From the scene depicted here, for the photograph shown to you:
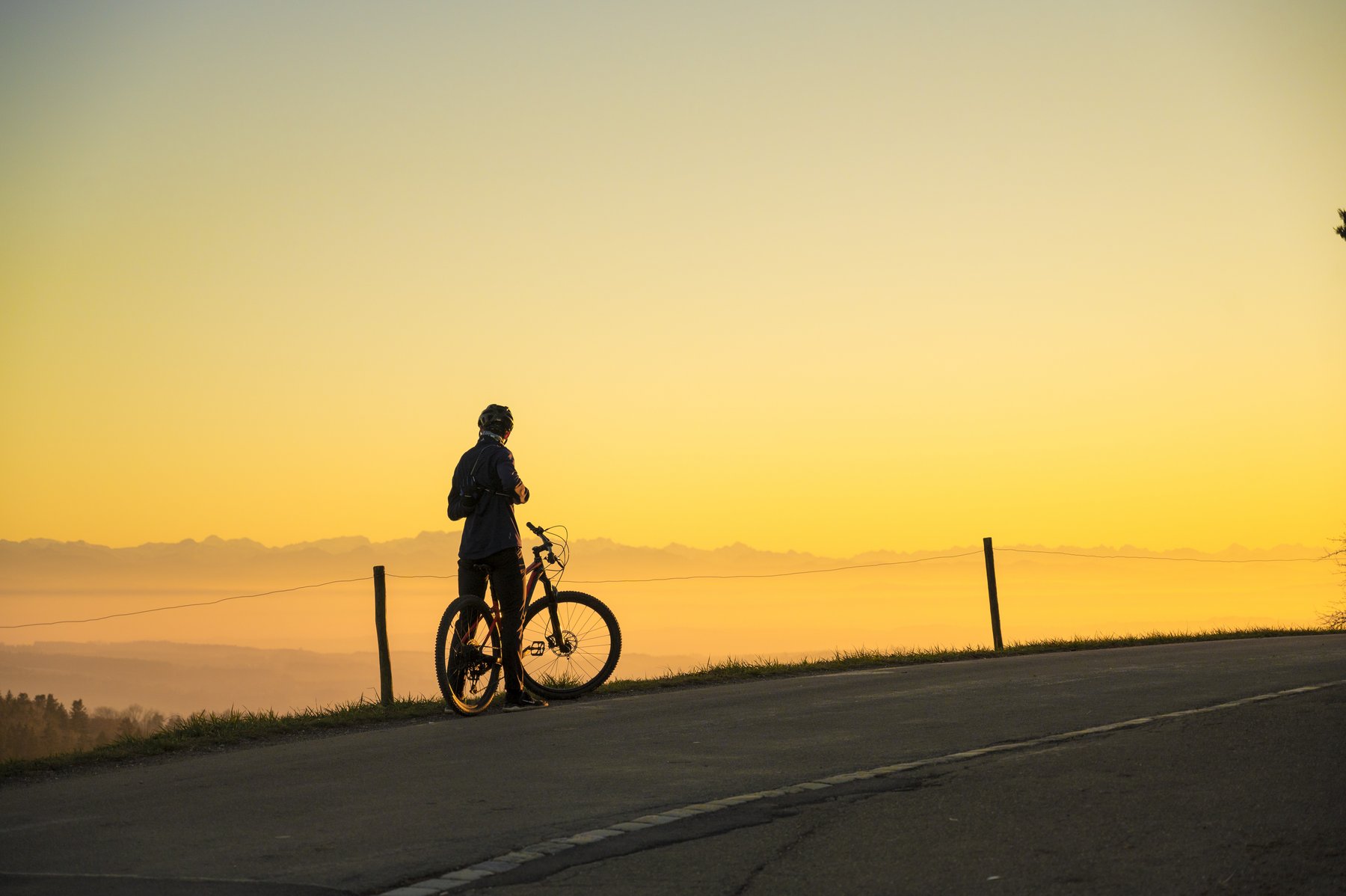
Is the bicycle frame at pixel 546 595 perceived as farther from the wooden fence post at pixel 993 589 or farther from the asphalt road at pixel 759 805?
the wooden fence post at pixel 993 589

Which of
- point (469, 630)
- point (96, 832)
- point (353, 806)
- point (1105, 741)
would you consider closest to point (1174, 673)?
point (1105, 741)

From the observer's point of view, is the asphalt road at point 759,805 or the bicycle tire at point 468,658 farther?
the bicycle tire at point 468,658

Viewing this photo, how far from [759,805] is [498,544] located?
219 inches

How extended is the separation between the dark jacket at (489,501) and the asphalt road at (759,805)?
177 cm

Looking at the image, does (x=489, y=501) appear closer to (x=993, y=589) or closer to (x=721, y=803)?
(x=721, y=803)

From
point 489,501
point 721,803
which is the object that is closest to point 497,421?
point 489,501

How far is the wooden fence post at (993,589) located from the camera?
62.6ft

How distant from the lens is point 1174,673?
36.9ft

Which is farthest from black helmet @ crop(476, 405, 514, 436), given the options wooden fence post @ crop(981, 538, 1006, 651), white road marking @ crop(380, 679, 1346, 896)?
wooden fence post @ crop(981, 538, 1006, 651)

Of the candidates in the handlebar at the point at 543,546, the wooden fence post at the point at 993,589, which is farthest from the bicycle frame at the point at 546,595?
the wooden fence post at the point at 993,589

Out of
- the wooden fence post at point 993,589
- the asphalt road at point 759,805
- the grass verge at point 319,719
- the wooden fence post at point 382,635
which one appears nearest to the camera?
the asphalt road at point 759,805

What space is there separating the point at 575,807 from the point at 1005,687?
5.61 m

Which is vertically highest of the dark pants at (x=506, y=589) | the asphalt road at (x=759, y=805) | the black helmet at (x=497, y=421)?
the black helmet at (x=497, y=421)

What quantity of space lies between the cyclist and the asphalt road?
3.95 feet
